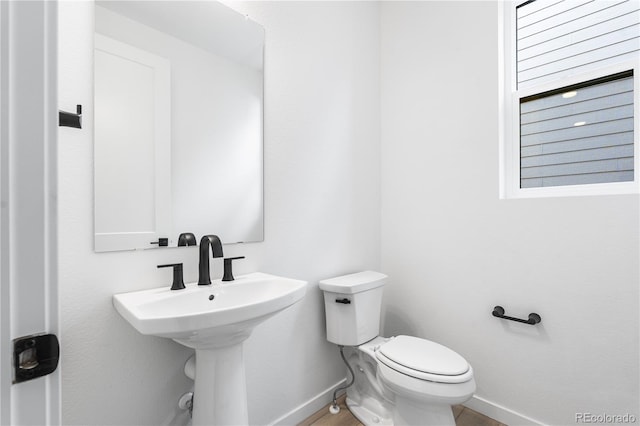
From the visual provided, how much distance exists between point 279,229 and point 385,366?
80 cm

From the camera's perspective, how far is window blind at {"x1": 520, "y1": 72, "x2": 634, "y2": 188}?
54.4 inches

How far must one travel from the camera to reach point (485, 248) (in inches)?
65.7

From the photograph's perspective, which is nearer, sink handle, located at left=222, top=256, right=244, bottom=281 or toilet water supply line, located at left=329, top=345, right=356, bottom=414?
sink handle, located at left=222, top=256, right=244, bottom=281

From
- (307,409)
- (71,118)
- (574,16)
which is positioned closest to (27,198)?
(71,118)

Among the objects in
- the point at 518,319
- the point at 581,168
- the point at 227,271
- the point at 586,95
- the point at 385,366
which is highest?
the point at 586,95

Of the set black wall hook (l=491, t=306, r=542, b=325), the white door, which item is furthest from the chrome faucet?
black wall hook (l=491, t=306, r=542, b=325)

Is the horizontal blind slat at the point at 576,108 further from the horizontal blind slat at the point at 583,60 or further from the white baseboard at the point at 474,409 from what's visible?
the white baseboard at the point at 474,409

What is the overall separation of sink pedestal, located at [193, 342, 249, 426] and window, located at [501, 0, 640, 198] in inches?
62.5

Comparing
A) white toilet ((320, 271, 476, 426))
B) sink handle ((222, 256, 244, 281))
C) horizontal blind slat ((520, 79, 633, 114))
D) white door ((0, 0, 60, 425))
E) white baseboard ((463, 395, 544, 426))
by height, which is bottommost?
white baseboard ((463, 395, 544, 426))

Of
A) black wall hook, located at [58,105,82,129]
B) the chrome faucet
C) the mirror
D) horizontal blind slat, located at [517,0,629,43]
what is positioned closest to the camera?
black wall hook, located at [58,105,82,129]

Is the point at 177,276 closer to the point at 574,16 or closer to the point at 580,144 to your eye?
the point at 580,144

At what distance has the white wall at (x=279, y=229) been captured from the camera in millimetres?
946

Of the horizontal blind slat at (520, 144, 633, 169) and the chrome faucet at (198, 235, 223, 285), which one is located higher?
the horizontal blind slat at (520, 144, 633, 169)

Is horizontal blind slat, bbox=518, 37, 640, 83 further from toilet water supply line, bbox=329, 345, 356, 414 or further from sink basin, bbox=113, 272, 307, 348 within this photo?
toilet water supply line, bbox=329, 345, 356, 414
